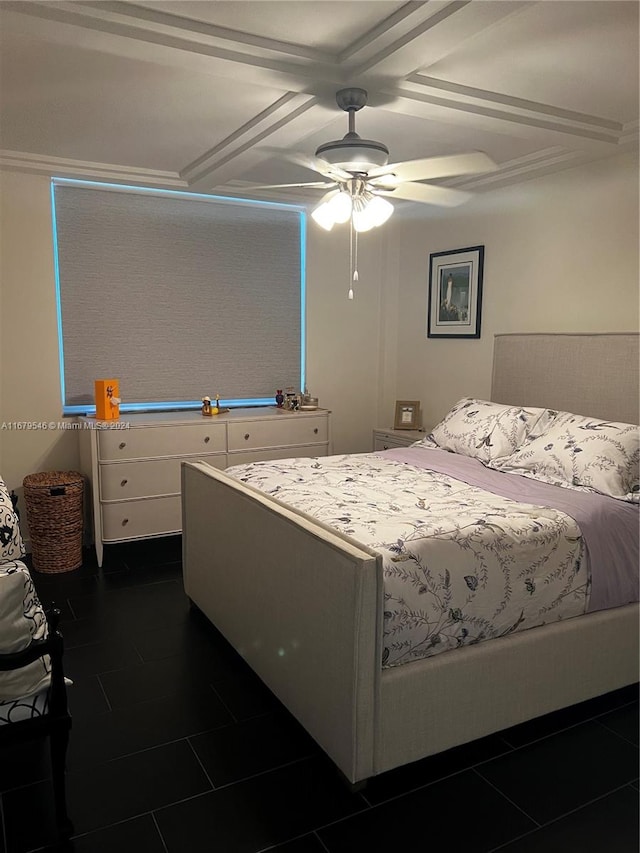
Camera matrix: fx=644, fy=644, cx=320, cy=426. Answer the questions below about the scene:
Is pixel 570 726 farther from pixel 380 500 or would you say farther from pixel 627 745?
pixel 380 500

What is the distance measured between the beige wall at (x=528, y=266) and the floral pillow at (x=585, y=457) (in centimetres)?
74

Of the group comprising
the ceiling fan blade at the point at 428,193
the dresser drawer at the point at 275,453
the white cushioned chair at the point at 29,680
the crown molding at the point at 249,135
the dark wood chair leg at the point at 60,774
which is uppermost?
the crown molding at the point at 249,135

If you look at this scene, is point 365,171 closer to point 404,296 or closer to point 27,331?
point 27,331

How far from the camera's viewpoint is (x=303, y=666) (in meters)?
2.25

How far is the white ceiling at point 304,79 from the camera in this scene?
2.03 meters

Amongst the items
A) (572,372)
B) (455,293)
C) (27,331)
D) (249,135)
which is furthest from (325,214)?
(27,331)

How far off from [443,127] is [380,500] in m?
1.87

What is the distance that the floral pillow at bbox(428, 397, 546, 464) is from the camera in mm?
3451

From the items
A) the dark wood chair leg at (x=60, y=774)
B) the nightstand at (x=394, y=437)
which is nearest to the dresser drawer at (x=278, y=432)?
the nightstand at (x=394, y=437)

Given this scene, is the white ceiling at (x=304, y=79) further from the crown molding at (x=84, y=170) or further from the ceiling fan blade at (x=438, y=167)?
the ceiling fan blade at (x=438, y=167)

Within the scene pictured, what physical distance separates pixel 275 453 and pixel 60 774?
2.84m

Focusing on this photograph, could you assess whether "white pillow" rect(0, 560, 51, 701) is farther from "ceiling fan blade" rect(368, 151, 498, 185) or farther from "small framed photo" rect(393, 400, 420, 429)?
"small framed photo" rect(393, 400, 420, 429)

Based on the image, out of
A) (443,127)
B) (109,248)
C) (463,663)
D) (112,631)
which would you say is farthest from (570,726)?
(109,248)

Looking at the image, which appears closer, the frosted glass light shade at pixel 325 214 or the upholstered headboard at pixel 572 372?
the frosted glass light shade at pixel 325 214
